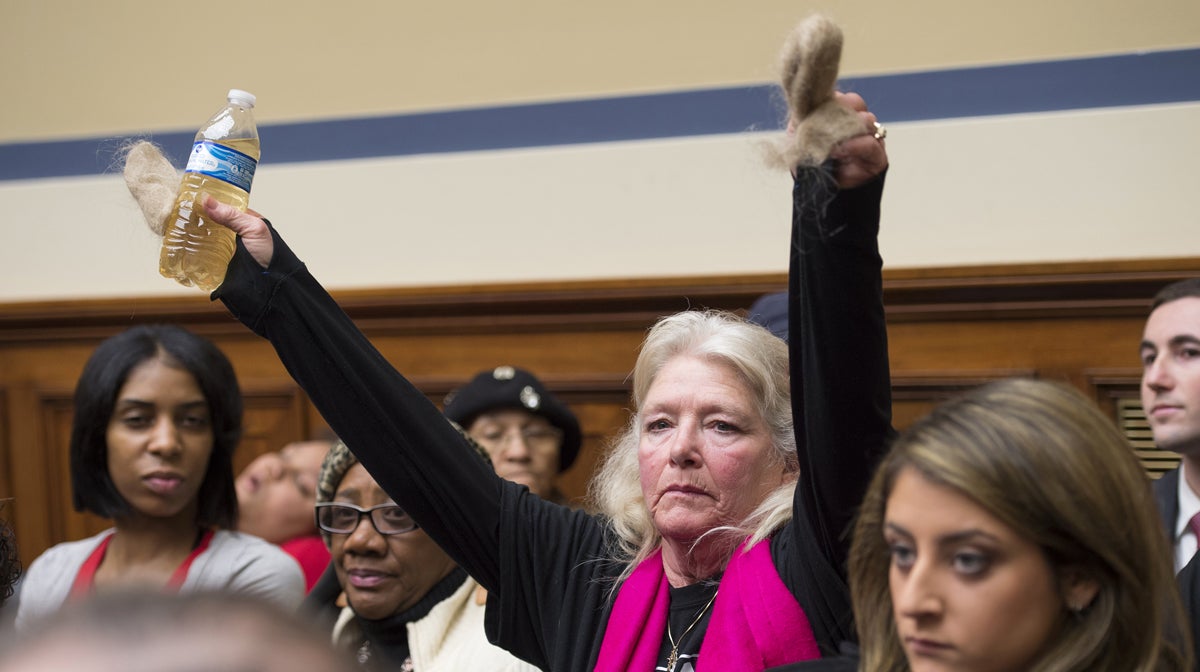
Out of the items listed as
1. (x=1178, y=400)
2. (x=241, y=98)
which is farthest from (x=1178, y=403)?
(x=241, y=98)

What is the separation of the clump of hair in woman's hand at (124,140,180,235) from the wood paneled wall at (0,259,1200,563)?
1.67 metres

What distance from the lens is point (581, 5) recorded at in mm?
4047

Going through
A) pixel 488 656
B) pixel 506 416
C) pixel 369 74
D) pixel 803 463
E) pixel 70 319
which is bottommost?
pixel 488 656

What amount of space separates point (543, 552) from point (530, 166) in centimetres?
231

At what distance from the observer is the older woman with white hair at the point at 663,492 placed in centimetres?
156

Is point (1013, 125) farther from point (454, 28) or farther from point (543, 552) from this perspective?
point (543, 552)

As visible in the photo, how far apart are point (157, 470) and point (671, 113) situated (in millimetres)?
1923

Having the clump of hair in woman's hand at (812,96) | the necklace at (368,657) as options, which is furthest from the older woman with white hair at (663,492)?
the necklace at (368,657)

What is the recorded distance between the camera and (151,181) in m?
1.79

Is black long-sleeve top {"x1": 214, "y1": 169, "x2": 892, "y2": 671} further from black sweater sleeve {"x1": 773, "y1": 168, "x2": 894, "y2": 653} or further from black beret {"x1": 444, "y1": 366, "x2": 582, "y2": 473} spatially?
black beret {"x1": 444, "y1": 366, "x2": 582, "y2": 473}

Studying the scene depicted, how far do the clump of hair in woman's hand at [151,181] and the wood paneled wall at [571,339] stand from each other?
1.67 m

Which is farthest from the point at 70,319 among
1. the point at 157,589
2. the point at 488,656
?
the point at 157,589

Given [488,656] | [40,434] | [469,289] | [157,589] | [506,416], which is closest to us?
[157,589]

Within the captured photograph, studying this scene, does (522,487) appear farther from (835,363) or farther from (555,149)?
(555,149)
